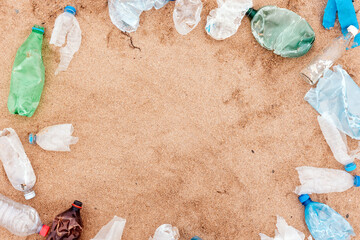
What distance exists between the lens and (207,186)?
1.88 metres

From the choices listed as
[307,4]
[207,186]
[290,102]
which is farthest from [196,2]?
[207,186]

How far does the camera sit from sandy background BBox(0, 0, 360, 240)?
6.01ft

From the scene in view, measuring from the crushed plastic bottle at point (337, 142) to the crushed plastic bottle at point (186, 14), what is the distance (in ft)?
3.66

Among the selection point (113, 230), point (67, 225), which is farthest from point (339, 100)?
point (67, 225)

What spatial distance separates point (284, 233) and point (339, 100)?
3.30 feet

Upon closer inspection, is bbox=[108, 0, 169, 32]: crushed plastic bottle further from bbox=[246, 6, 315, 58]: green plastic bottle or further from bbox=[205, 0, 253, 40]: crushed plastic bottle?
bbox=[246, 6, 315, 58]: green plastic bottle

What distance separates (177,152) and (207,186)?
32 centimetres

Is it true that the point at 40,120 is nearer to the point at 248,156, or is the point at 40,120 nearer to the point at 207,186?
the point at 207,186

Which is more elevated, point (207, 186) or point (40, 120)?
point (40, 120)

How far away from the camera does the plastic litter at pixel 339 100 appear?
1.87m

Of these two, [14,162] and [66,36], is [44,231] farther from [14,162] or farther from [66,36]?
[66,36]

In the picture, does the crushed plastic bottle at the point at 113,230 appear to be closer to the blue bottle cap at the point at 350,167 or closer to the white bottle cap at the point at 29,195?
the white bottle cap at the point at 29,195

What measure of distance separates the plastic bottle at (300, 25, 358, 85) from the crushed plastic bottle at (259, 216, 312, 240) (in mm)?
1010

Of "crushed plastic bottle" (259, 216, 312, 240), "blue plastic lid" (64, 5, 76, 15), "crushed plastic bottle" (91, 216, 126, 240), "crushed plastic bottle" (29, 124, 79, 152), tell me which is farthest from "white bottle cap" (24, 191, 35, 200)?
"crushed plastic bottle" (259, 216, 312, 240)
